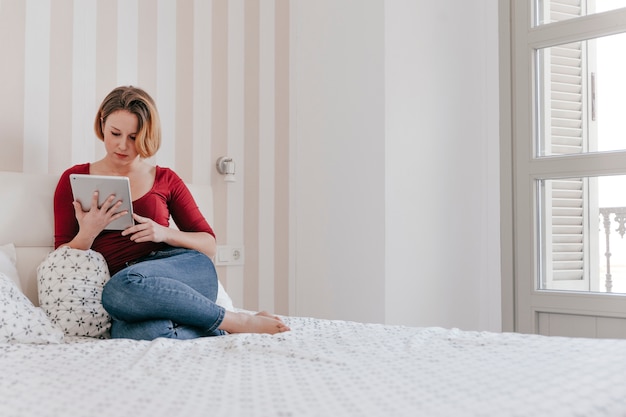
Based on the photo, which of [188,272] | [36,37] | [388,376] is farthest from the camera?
[36,37]

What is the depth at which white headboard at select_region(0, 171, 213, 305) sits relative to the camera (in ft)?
6.98

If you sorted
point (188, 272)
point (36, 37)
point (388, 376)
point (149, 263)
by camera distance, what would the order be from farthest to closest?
point (36, 37) → point (188, 272) → point (149, 263) → point (388, 376)

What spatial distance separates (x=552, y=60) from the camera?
2969mm

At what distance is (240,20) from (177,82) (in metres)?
0.50

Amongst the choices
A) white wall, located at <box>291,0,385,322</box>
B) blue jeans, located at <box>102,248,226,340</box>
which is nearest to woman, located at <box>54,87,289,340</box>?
blue jeans, located at <box>102,248,226,340</box>

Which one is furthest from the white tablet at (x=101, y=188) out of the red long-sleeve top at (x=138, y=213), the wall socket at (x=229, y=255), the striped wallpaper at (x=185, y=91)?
the wall socket at (x=229, y=255)

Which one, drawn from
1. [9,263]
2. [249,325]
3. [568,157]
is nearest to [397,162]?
[568,157]

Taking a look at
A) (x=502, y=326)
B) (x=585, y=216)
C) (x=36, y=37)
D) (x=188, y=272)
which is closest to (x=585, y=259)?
(x=585, y=216)

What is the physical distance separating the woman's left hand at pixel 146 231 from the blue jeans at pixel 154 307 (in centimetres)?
22

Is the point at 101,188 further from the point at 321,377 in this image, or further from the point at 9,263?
the point at 321,377

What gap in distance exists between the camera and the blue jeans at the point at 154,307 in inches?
67.4

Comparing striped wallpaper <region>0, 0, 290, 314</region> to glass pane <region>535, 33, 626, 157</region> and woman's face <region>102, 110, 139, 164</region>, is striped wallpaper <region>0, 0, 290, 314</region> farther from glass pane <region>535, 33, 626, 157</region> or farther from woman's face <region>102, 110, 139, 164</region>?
glass pane <region>535, 33, 626, 157</region>

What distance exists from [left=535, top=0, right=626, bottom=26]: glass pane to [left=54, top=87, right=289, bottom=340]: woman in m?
1.79

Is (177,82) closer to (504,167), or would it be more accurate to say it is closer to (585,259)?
(504,167)
